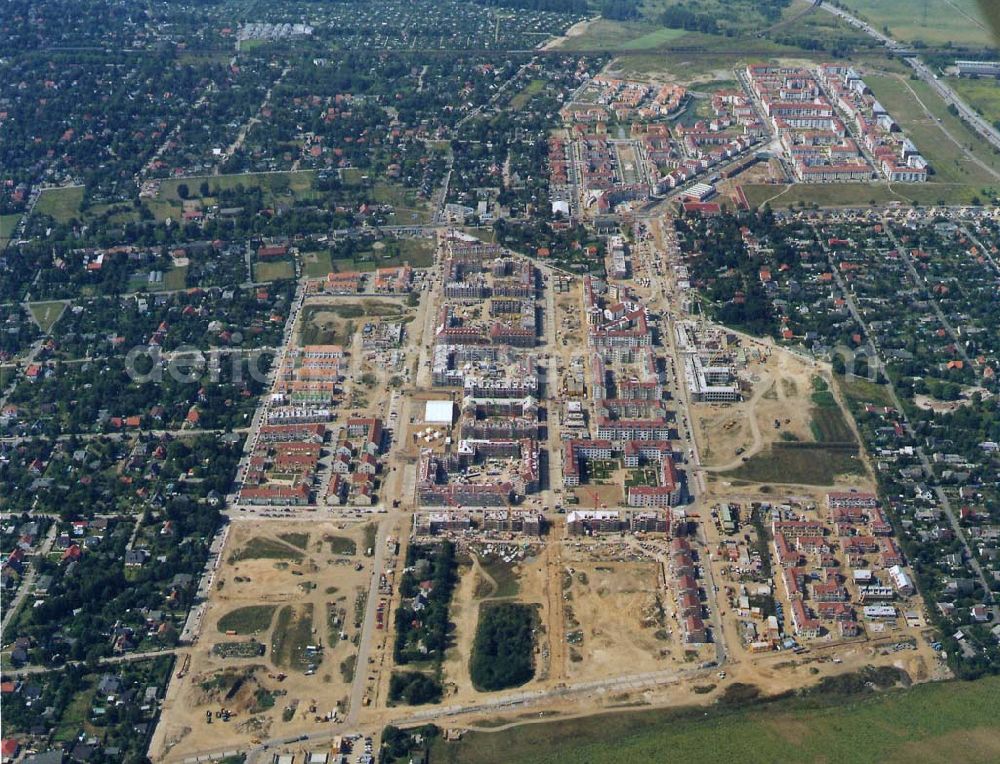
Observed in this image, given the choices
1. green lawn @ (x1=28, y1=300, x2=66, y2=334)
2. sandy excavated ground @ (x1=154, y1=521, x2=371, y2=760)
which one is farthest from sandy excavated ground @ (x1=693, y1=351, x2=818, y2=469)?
green lawn @ (x1=28, y1=300, x2=66, y2=334)

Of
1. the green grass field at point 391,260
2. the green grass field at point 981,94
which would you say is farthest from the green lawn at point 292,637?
the green grass field at point 981,94

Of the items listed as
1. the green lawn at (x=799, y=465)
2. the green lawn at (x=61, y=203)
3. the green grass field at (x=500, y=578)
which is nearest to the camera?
the green grass field at (x=500, y=578)

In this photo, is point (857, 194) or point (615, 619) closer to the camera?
point (615, 619)

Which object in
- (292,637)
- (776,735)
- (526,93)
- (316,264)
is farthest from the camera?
(526,93)

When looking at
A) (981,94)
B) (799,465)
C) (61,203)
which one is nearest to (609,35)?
(981,94)

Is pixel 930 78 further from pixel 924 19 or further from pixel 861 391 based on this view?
pixel 861 391

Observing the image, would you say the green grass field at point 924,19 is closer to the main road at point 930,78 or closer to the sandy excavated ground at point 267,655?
the main road at point 930,78

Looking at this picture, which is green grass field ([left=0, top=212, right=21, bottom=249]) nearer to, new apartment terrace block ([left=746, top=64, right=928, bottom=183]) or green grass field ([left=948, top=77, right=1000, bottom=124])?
new apartment terrace block ([left=746, top=64, right=928, bottom=183])

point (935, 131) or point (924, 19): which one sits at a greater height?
point (924, 19)
